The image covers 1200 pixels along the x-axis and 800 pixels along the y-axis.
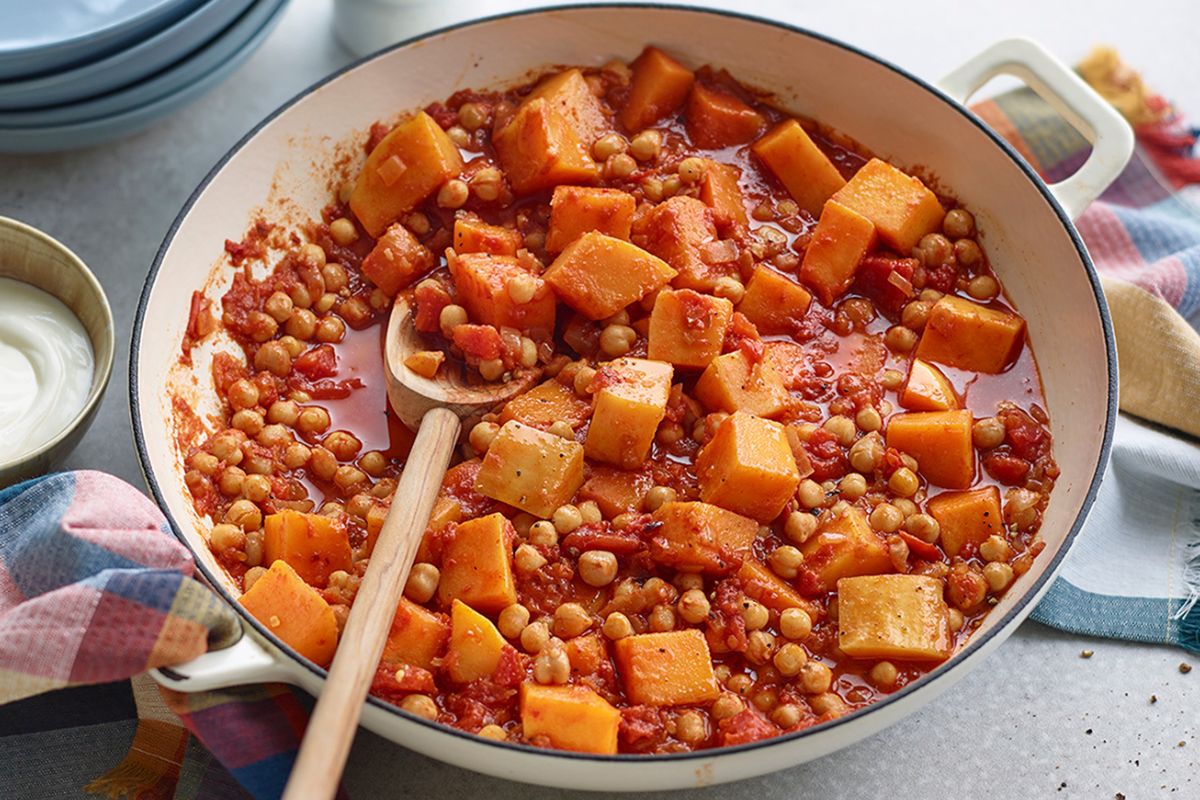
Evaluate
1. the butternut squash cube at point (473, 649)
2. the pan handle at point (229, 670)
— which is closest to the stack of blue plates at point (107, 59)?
the pan handle at point (229, 670)

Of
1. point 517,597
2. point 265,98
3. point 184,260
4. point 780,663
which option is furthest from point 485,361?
point 265,98

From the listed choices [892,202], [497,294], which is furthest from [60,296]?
[892,202]

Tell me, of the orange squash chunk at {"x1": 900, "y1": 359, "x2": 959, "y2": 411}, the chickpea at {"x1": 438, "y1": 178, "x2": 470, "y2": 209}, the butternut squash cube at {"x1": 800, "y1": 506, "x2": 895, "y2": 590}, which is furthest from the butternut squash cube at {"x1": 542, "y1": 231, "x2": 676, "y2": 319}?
the butternut squash cube at {"x1": 800, "y1": 506, "x2": 895, "y2": 590}

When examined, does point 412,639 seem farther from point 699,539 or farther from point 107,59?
point 107,59

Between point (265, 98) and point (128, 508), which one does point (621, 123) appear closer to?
point (265, 98)

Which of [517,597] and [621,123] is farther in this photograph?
[621,123]

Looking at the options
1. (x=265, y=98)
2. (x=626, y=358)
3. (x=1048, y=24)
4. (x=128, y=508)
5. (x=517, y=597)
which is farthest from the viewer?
(x=1048, y=24)
